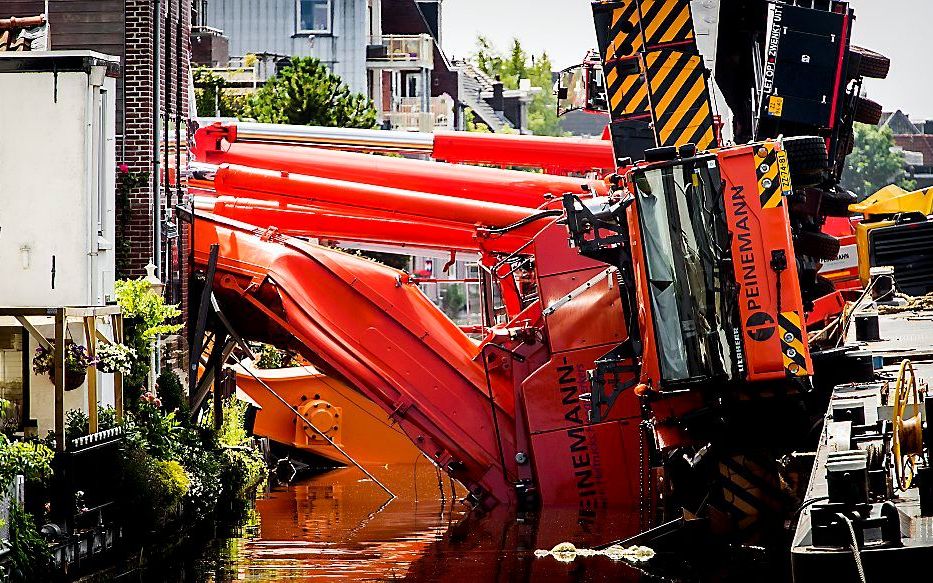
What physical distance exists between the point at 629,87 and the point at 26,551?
6982mm

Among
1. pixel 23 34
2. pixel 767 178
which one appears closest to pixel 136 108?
pixel 23 34

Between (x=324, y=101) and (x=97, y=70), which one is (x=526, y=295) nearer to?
(x=97, y=70)

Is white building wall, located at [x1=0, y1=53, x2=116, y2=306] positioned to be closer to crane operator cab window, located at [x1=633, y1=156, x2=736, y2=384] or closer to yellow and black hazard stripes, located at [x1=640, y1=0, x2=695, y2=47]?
yellow and black hazard stripes, located at [x1=640, y1=0, x2=695, y2=47]

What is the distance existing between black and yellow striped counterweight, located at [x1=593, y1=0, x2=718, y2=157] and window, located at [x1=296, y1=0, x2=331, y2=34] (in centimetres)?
4613

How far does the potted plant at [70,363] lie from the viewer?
53.9 feet

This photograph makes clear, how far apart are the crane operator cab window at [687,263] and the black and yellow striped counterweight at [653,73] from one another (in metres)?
1.68

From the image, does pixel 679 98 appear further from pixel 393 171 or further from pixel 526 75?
pixel 526 75

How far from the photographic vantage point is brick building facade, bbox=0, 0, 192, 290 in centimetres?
2261

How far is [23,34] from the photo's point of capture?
66.9ft

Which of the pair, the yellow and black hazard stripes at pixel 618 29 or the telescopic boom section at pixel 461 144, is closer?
the yellow and black hazard stripes at pixel 618 29

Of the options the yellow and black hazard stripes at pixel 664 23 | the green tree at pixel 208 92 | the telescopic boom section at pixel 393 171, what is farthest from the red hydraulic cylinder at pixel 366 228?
the green tree at pixel 208 92

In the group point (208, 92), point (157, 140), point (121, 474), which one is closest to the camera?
point (121, 474)

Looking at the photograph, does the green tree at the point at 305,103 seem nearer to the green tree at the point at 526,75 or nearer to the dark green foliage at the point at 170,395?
the dark green foliage at the point at 170,395

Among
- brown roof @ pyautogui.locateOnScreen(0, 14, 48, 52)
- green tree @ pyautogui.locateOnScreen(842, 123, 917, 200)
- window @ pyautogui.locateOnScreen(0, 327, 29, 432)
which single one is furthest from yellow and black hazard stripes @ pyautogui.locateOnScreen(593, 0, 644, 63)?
green tree @ pyautogui.locateOnScreen(842, 123, 917, 200)
